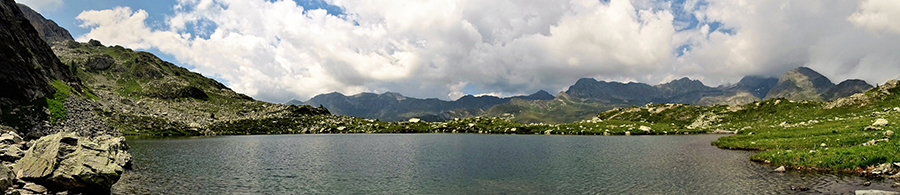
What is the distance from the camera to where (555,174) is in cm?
3997

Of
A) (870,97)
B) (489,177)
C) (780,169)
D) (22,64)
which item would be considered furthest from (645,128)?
(22,64)

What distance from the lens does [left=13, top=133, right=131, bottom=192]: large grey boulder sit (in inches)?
1101

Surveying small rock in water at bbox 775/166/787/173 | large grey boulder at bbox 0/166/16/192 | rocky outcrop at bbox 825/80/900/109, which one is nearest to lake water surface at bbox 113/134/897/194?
small rock in water at bbox 775/166/787/173

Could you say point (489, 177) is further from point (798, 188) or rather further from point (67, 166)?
point (67, 166)

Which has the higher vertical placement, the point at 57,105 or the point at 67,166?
the point at 57,105

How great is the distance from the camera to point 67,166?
29281 millimetres

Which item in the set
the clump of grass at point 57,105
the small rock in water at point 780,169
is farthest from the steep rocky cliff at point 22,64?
the small rock in water at point 780,169

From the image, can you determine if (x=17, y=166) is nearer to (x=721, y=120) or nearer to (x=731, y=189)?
(x=731, y=189)

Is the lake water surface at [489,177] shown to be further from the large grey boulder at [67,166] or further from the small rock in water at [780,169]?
the large grey boulder at [67,166]

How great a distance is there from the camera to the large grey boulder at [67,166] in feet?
91.8

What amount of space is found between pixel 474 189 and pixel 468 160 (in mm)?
22891

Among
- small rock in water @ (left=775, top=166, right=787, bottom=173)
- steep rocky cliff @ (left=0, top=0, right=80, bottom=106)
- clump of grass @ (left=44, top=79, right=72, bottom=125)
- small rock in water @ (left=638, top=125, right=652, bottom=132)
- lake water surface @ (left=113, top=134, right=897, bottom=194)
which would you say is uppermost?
steep rocky cliff @ (left=0, top=0, right=80, bottom=106)

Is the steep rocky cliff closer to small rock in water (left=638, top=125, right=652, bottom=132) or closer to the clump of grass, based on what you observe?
the clump of grass

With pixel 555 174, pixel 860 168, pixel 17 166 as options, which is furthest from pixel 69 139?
pixel 860 168
